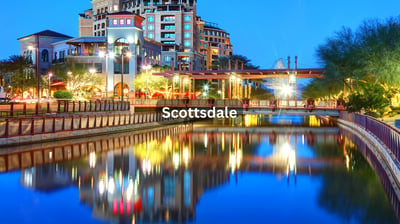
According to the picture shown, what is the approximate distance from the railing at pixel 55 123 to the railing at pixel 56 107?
12.0 ft

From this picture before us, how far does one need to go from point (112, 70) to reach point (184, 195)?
3090 inches

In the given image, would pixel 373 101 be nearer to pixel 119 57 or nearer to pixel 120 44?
pixel 119 57

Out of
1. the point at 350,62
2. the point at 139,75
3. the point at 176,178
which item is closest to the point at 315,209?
the point at 176,178

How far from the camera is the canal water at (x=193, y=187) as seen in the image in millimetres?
14078

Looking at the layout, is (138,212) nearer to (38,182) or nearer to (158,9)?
(38,182)

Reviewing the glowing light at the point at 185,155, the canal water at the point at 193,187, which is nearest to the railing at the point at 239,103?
the canal water at the point at 193,187

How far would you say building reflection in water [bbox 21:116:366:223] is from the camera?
49.6 feet

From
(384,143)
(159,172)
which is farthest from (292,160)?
(159,172)

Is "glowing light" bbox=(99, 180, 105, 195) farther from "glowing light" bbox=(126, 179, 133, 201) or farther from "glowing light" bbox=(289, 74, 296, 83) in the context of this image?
"glowing light" bbox=(289, 74, 296, 83)

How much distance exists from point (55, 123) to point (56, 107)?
1238 cm

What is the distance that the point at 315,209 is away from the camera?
14852 millimetres

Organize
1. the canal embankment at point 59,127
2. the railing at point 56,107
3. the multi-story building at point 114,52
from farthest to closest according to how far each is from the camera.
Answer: the multi-story building at point 114,52
the railing at point 56,107
the canal embankment at point 59,127

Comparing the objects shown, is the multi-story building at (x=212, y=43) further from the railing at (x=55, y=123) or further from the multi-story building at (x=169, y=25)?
the railing at (x=55, y=123)

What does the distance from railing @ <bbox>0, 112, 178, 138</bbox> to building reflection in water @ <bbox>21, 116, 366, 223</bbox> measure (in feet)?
18.0
